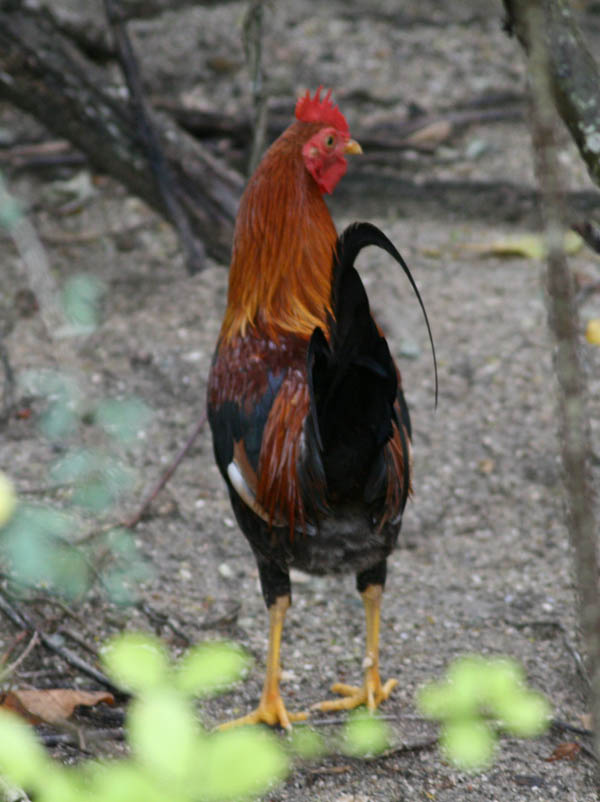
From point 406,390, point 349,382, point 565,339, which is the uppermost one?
point 565,339

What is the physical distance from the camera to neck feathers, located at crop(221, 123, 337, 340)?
3064 mm

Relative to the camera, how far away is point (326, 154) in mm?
3168

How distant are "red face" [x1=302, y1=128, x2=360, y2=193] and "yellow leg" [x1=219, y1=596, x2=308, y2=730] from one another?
136 cm

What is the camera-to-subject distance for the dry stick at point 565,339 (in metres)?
0.87

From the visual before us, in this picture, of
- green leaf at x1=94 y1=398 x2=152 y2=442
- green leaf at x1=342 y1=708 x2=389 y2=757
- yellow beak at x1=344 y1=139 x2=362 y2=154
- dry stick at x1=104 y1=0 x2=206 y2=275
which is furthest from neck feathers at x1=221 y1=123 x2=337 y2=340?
dry stick at x1=104 y1=0 x2=206 y2=275

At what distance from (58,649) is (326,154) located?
1.77 meters

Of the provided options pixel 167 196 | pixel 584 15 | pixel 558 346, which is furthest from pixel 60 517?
pixel 584 15

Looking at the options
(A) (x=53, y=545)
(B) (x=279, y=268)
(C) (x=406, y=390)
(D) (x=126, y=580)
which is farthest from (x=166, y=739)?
(C) (x=406, y=390)

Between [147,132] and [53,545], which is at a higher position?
[147,132]

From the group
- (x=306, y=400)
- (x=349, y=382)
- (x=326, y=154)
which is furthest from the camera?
(x=326, y=154)

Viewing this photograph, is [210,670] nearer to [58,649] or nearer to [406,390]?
[58,649]

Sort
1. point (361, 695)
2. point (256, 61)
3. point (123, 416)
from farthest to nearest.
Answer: point (256, 61) < point (123, 416) < point (361, 695)

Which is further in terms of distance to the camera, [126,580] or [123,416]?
[123,416]

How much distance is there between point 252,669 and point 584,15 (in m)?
6.35
